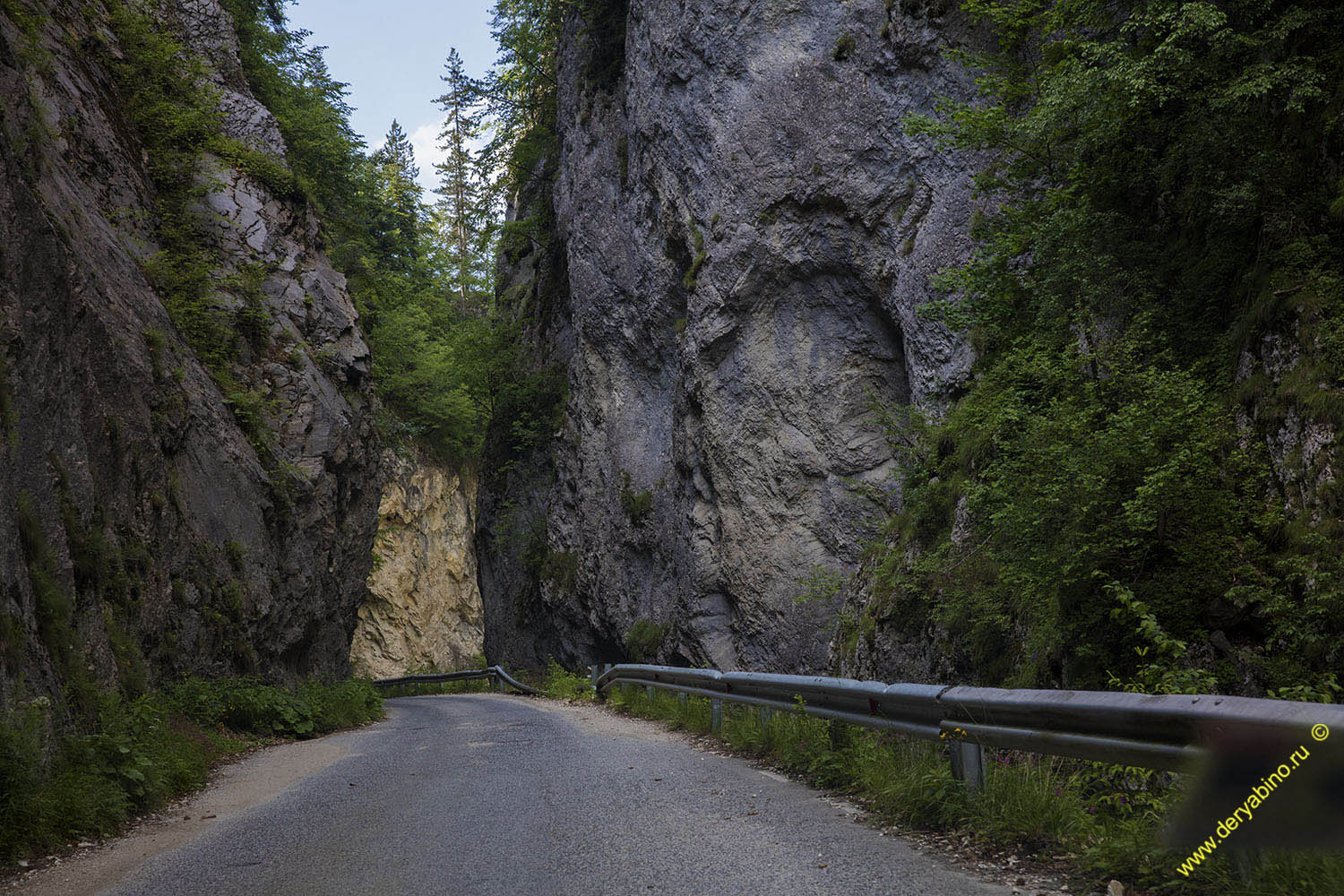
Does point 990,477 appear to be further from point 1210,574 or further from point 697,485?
point 697,485

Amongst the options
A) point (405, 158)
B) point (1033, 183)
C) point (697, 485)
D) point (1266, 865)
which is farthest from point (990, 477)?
point (405, 158)

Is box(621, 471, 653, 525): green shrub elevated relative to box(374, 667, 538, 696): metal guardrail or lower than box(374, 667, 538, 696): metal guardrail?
elevated

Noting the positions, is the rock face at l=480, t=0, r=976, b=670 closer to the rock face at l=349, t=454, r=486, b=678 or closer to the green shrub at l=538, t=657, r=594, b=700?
the green shrub at l=538, t=657, r=594, b=700

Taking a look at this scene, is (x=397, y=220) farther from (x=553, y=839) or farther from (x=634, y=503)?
(x=553, y=839)

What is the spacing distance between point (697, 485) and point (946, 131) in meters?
10.9

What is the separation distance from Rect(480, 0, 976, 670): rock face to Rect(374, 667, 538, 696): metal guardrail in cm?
349

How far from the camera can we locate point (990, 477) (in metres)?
8.37

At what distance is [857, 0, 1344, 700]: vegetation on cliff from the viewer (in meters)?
4.95

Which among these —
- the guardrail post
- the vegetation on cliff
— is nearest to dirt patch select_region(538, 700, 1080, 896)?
the guardrail post

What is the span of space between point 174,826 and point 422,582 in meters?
35.6

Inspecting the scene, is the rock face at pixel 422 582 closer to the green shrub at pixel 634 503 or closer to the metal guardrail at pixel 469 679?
the metal guardrail at pixel 469 679

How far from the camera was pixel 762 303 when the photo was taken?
60.0ft

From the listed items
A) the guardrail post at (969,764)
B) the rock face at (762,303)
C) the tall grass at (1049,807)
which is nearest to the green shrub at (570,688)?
the rock face at (762,303)

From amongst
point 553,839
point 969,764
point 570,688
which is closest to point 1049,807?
point 969,764
